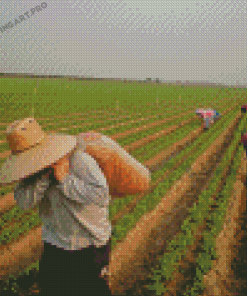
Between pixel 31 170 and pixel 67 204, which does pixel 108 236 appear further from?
pixel 31 170

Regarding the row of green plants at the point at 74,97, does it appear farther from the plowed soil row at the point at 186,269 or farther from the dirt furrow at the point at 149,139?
the plowed soil row at the point at 186,269

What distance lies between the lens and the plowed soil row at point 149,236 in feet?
11.1

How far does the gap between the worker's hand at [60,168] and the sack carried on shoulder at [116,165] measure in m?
0.13

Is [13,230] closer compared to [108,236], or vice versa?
[108,236]

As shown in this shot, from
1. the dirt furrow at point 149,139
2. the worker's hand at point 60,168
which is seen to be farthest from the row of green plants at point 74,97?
the worker's hand at point 60,168

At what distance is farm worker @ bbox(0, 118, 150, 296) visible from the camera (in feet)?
4.70

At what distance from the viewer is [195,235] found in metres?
4.44

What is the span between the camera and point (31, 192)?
1.49m

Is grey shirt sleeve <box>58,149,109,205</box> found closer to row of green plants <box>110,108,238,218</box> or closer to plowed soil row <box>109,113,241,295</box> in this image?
plowed soil row <box>109,113,241,295</box>

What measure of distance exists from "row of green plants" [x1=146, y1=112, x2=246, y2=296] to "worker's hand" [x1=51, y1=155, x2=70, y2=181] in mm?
2384

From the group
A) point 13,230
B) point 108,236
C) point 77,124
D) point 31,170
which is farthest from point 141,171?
point 77,124

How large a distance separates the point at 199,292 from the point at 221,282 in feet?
1.34

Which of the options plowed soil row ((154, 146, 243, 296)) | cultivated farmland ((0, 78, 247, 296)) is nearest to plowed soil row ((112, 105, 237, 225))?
Result: cultivated farmland ((0, 78, 247, 296))

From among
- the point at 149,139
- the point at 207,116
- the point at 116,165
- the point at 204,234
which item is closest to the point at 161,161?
the point at 149,139
